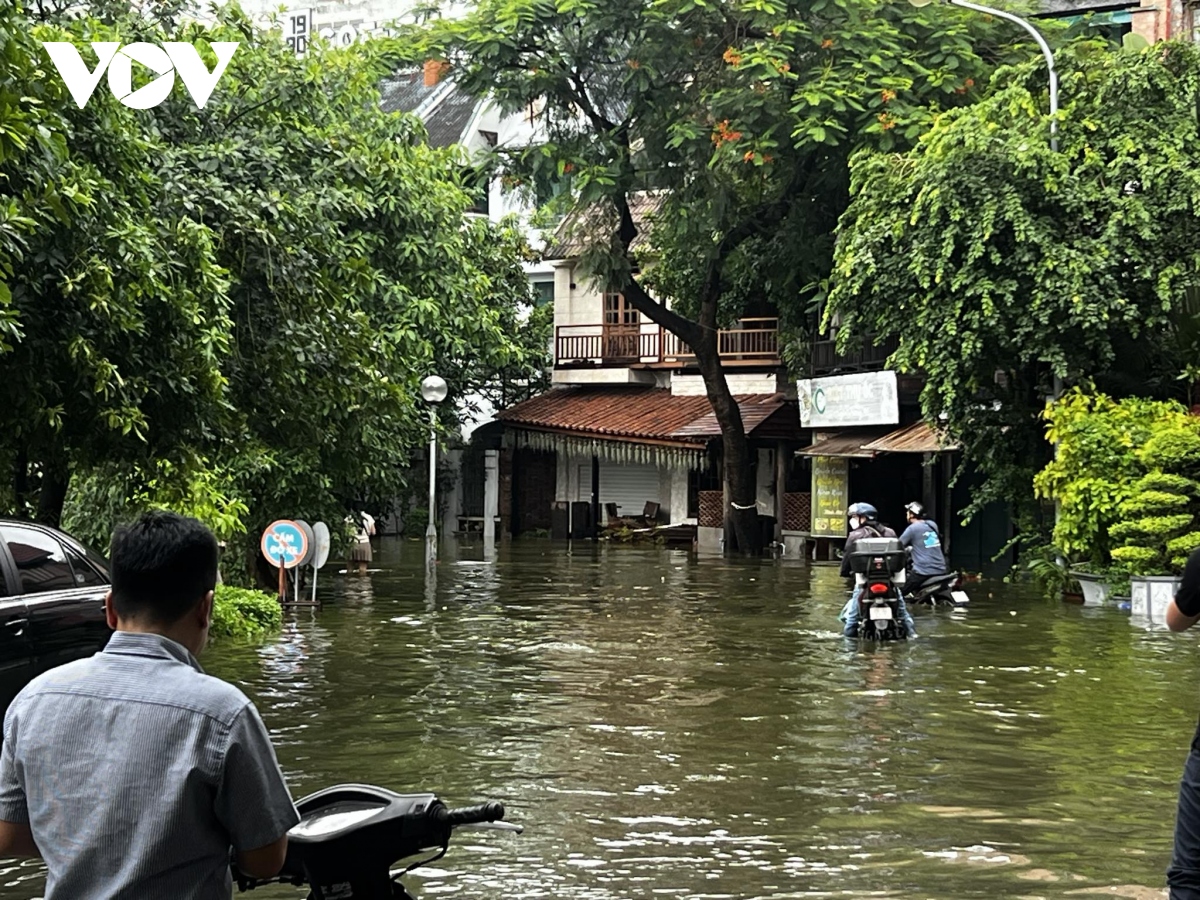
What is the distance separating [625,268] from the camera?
1359 inches

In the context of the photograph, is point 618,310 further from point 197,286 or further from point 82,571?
point 82,571

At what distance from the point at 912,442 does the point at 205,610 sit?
93.6 ft

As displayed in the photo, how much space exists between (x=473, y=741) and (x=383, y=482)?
45.0 ft

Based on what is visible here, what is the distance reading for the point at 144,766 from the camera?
10.4ft

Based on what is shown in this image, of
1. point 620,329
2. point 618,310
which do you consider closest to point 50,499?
point 620,329

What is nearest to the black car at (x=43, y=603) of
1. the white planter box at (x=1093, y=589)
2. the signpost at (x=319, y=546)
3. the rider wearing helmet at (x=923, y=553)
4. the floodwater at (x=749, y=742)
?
the floodwater at (x=749, y=742)

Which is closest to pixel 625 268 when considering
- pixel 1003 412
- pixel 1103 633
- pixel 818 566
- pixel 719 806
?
pixel 818 566

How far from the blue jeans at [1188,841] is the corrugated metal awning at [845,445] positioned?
26.6 m

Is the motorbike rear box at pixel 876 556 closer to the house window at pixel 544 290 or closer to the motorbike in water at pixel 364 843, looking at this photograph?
the motorbike in water at pixel 364 843

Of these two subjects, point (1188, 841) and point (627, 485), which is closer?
point (1188, 841)

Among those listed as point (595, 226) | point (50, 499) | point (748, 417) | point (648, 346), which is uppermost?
point (595, 226)

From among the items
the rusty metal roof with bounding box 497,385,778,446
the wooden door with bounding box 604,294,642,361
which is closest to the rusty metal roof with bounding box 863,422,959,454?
the rusty metal roof with bounding box 497,385,778,446

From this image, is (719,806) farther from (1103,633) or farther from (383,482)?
(383,482)

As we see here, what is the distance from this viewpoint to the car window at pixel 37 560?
370 inches
